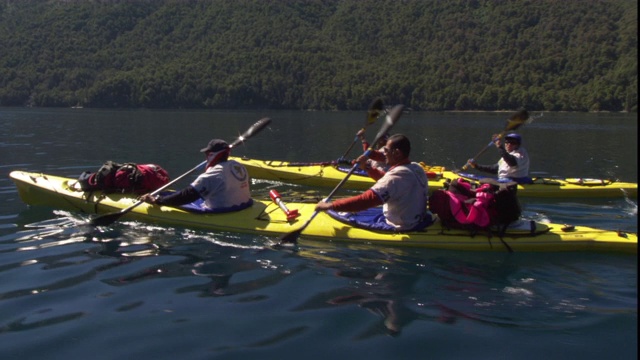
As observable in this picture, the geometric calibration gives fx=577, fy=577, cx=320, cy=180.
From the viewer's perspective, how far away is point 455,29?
15238 centimetres

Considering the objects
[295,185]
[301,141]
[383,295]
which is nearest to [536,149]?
[301,141]

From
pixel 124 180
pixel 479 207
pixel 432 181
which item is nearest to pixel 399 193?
pixel 479 207

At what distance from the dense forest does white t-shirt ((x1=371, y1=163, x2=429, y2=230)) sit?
2835 inches

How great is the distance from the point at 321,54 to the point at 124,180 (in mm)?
136307

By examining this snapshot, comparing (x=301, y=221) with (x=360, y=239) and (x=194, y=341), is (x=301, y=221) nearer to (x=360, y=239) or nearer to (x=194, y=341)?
(x=360, y=239)

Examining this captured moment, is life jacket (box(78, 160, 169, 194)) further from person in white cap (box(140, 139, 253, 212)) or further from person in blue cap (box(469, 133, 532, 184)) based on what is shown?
person in blue cap (box(469, 133, 532, 184))

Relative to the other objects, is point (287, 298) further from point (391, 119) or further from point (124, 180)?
point (124, 180)

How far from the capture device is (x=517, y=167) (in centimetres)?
1444

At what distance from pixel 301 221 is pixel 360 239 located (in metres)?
1.11

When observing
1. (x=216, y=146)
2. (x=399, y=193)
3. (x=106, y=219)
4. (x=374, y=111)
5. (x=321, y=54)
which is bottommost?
(x=106, y=219)

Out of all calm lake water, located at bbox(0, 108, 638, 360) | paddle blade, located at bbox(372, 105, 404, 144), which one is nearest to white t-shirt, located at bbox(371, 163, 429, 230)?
calm lake water, located at bbox(0, 108, 638, 360)

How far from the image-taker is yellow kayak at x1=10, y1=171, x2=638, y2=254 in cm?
869

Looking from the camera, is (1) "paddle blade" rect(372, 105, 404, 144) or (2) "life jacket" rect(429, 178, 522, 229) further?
(1) "paddle blade" rect(372, 105, 404, 144)

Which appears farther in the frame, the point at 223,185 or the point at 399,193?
the point at 223,185
